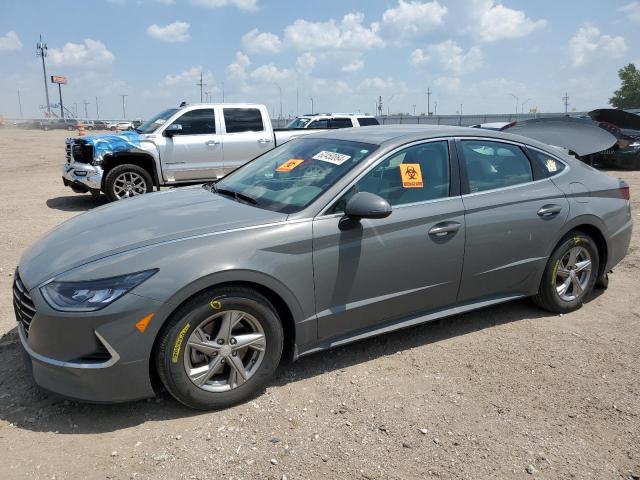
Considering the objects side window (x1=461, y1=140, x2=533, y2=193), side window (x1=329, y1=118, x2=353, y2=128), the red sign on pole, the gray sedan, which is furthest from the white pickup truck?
the red sign on pole

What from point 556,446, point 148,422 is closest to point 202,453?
point 148,422

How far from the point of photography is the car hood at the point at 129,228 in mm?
2910

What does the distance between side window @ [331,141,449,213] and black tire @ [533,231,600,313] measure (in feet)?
4.14

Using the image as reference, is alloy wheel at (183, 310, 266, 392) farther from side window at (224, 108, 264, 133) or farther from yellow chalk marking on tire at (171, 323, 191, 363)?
side window at (224, 108, 264, 133)

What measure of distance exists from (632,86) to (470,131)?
72.2m

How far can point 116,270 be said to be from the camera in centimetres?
273

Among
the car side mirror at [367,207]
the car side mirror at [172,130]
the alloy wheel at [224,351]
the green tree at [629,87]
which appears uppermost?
the green tree at [629,87]

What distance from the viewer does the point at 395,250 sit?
133 inches

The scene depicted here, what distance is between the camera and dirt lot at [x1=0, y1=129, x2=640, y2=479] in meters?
2.58

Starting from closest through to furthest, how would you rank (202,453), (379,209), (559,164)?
(202,453) → (379,209) → (559,164)

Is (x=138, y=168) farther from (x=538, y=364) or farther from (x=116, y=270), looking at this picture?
(x=538, y=364)

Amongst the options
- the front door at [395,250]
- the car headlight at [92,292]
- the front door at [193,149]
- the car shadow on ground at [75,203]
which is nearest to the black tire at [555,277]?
the front door at [395,250]

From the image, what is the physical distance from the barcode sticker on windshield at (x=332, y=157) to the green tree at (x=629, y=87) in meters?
70.5

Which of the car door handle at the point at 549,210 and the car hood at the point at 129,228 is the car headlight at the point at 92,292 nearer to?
the car hood at the point at 129,228
